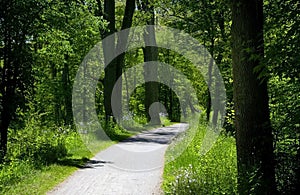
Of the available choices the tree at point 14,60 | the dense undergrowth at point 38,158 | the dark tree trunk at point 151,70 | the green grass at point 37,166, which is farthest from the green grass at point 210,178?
the dark tree trunk at point 151,70

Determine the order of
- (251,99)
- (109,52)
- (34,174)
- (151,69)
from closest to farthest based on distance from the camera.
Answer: (251,99)
(34,174)
(109,52)
(151,69)

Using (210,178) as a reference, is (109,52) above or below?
above

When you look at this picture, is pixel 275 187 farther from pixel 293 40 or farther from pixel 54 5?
pixel 54 5

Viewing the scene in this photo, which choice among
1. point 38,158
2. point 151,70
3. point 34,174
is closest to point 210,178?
point 34,174

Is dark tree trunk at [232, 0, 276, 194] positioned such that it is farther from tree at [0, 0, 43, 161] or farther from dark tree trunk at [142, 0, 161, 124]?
dark tree trunk at [142, 0, 161, 124]

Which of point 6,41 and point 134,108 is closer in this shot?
point 6,41

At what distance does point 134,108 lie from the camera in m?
58.5

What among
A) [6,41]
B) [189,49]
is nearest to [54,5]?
[6,41]

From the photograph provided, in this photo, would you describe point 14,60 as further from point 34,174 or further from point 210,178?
point 210,178

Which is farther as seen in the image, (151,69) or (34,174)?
(151,69)

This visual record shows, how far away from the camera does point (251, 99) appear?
649cm

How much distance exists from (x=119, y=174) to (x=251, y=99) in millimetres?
5606

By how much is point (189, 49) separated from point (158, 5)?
13.1 feet

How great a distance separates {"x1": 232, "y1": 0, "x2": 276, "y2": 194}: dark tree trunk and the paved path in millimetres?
3210
